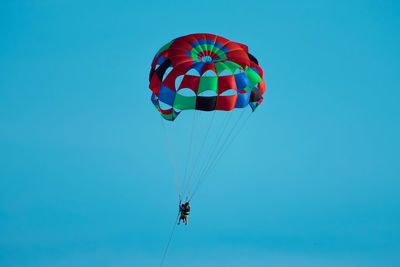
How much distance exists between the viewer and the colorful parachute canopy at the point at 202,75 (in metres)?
30.2

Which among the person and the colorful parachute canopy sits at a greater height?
the colorful parachute canopy

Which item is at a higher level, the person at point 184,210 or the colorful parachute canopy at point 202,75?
the colorful parachute canopy at point 202,75

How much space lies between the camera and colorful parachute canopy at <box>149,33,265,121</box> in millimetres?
30203

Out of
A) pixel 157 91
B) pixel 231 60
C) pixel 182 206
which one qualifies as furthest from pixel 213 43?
pixel 182 206

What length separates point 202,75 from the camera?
1193 inches

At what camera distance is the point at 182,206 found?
30688 mm

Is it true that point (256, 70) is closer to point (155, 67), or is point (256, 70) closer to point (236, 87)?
point (236, 87)

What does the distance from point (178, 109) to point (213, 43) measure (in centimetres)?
435

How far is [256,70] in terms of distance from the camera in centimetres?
3175

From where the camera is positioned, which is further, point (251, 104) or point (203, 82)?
point (251, 104)

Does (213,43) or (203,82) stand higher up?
(213,43)

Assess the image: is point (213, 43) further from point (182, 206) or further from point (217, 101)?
point (182, 206)

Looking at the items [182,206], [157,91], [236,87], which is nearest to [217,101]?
[236,87]

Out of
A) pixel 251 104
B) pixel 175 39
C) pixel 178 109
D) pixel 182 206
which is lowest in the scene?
pixel 182 206
